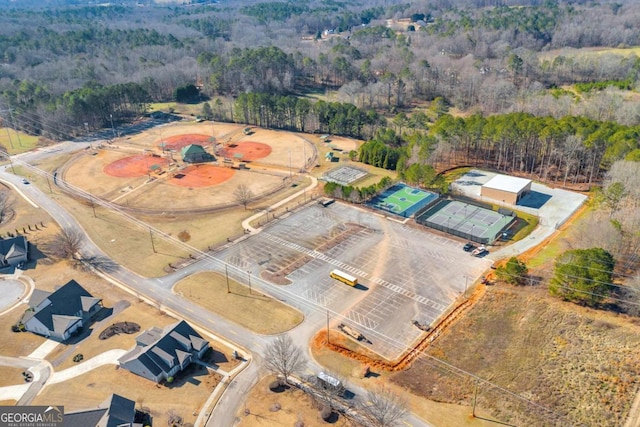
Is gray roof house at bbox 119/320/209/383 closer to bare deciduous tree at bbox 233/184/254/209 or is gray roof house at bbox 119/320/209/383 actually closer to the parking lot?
the parking lot

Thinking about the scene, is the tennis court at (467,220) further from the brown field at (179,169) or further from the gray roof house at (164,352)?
the gray roof house at (164,352)

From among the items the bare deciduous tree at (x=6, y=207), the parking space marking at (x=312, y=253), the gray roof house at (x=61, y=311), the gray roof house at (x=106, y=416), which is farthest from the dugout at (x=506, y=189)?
the bare deciduous tree at (x=6, y=207)

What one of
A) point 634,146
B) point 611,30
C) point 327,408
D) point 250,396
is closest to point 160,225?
point 250,396

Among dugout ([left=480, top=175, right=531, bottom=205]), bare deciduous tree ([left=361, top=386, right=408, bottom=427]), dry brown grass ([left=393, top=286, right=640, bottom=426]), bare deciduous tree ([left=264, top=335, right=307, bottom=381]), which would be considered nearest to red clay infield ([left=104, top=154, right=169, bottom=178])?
bare deciduous tree ([left=264, top=335, right=307, bottom=381])

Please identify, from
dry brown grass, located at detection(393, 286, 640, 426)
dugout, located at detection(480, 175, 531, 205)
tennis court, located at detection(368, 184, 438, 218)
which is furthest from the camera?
dugout, located at detection(480, 175, 531, 205)

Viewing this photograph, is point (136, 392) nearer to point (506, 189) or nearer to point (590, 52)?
point (506, 189)
